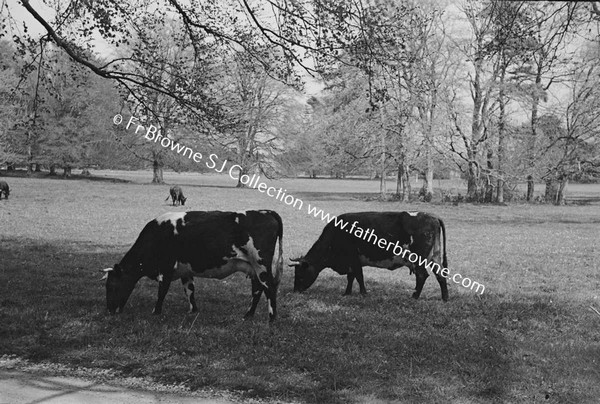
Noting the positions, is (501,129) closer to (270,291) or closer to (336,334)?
(270,291)

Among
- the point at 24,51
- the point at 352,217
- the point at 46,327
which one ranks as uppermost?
the point at 24,51

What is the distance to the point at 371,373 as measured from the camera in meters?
7.06

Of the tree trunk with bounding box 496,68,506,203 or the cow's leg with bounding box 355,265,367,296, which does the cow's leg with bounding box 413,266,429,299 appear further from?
the tree trunk with bounding box 496,68,506,203

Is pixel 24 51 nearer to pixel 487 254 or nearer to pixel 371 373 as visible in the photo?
pixel 371 373

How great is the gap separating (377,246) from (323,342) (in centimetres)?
401

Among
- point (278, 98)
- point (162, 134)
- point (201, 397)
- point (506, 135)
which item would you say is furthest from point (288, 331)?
point (278, 98)

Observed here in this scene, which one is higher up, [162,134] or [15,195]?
[162,134]

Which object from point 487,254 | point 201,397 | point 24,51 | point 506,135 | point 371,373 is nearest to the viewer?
point 201,397

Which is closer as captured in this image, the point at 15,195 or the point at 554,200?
the point at 15,195

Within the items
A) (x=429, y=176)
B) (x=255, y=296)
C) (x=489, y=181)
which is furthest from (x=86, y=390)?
(x=489, y=181)

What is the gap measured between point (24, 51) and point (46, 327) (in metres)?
6.51

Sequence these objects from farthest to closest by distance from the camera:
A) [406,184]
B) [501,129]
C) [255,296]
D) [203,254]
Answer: [406,184] < [501,129] < [203,254] < [255,296]

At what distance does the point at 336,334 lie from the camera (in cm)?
878

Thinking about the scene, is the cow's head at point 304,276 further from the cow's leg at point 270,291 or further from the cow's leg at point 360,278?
the cow's leg at point 270,291
